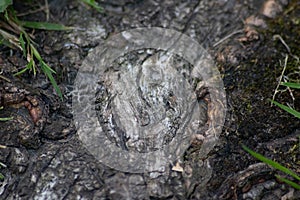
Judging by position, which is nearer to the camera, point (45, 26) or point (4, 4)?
point (4, 4)

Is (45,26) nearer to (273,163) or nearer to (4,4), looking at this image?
(4,4)

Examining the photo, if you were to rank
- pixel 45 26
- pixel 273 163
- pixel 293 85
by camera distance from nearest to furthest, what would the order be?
1. pixel 273 163
2. pixel 293 85
3. pixel 45 26

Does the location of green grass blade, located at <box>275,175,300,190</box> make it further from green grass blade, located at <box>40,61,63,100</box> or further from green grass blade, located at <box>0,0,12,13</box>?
green grass blade, located at <box>0,0,12,13</box>

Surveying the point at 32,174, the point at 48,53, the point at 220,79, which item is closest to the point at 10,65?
the point at 48,53

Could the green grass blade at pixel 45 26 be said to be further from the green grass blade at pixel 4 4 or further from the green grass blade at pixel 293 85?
the green grass blade at pixel 293 85

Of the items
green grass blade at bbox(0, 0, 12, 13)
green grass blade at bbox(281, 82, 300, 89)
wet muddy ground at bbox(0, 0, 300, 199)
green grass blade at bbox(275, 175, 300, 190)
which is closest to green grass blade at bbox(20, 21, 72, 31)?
wet muddy ground at bbox(0, 0, 300, 199)

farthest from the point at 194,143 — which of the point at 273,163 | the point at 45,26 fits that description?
the point at 45,26

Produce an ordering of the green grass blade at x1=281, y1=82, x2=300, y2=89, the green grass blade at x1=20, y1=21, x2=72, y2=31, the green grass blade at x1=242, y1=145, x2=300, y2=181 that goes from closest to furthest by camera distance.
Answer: the green grass blade at x1=242, y1=145, x2=300, y2=181 → the green grass blade at x1=281, y1=82, x2=300, y2=89 → the green grass blade at x1=20, y1=21, x2=72, y2=31

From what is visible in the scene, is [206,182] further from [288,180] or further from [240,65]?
[240,65]
